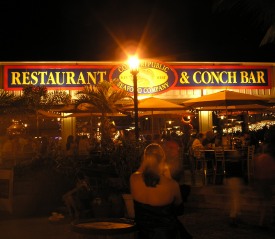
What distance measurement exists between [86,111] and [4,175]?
18.5 feet

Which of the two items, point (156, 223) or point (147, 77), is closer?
point (156, 223)

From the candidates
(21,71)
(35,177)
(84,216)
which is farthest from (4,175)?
(21,71)

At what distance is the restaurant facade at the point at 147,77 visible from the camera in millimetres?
18922

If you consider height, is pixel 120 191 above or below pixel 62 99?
below

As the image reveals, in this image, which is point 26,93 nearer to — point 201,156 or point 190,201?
point 201,156

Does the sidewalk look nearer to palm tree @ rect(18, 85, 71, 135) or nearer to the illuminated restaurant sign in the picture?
palm tree @ rect(18, 85, 71, 135)

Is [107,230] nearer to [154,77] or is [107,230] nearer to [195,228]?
[195,228]

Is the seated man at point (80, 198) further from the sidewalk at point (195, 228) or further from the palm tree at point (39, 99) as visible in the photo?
the palm tree at point (39, 99)

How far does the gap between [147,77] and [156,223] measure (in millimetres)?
14993

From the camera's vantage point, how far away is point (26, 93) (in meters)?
16.4

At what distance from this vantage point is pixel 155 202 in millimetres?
4543

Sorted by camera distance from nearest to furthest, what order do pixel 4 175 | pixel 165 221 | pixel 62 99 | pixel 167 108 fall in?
1. pixel 165 221
2. pixel 4 175
3. pixel 167 108
4. pixel 62 99


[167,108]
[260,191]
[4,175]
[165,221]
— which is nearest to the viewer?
[165,221]

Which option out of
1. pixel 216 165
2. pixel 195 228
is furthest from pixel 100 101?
pixel 195 228
